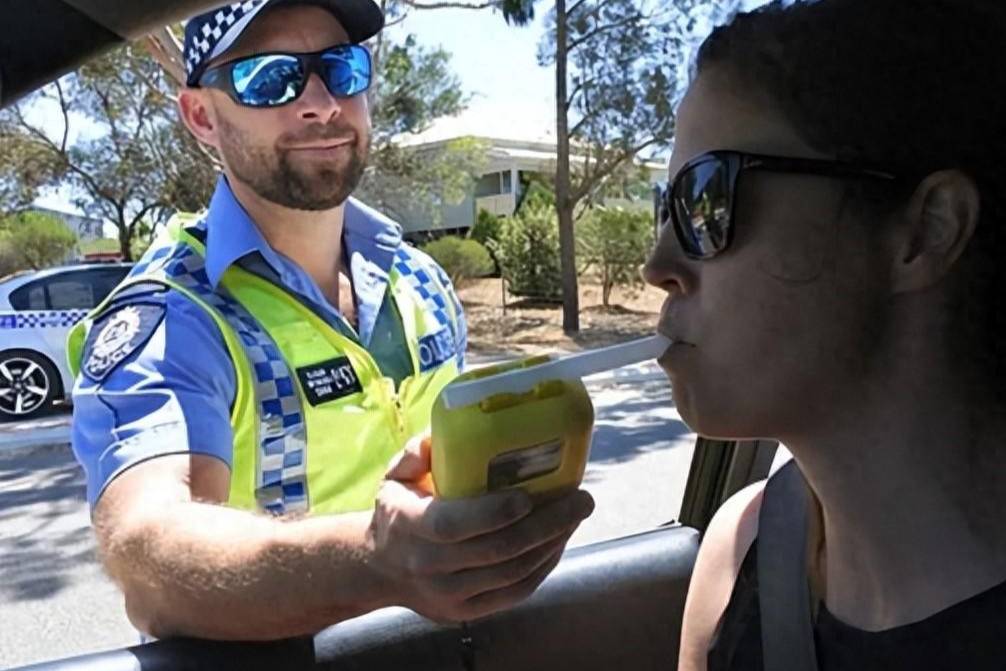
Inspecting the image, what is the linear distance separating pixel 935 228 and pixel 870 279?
0.26 ft

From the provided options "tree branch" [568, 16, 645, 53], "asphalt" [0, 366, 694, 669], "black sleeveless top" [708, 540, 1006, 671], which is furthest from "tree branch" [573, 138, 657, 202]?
"black sleeveless top" [708, 540, 1006, 671]

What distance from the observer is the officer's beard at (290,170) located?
1.91m

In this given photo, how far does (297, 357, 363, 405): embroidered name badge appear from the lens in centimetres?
173

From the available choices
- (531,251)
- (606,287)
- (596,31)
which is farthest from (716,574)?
(531,251)

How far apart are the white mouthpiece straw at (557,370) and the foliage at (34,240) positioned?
17.7m

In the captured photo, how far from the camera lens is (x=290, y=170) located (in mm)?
1911

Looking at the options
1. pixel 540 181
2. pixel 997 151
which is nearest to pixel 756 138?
pixel 997 151

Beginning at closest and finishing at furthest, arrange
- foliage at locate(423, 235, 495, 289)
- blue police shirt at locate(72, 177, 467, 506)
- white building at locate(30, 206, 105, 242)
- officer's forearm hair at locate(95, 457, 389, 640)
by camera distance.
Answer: officer's forearm hair at locate(95, 457, 389, 640), blue police shirt at locate(72, 177, 467, 506), foliage at locate(423, 235, 495, 289), white building at locate(30, 206, 105, 242)

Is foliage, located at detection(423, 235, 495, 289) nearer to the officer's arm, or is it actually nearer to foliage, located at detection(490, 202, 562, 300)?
foliage, located at detection(490, 202, 562, 300)

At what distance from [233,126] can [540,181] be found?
1516 centimetres

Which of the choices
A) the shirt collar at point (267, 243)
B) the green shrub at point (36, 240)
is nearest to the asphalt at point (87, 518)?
the shirt collar at point (267, 243)

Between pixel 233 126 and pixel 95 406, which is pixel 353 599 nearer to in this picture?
pixel 95 406

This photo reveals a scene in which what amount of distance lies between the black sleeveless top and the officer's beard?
1093 mm

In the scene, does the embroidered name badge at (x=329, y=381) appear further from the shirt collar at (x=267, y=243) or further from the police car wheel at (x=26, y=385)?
the police car wheel at (x=26, y=385)
